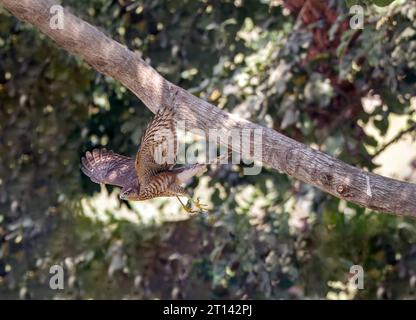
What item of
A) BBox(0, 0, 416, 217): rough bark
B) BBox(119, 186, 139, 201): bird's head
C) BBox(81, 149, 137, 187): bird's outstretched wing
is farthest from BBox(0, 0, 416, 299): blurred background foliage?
BBox(119, 186, 139, 201): bird's head

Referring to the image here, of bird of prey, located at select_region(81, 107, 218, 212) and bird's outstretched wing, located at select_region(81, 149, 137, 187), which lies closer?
bird of prey, located at select_region(81, 107, 218, 212)

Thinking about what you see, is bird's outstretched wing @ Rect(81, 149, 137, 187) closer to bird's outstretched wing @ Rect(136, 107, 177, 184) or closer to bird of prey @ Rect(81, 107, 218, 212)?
bird of prey @ Rect(81, 107, 218, 212)

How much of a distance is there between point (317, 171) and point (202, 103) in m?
0.39

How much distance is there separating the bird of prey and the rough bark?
0.33 ft

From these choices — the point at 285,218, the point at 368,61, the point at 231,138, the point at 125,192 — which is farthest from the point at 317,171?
the point at 285,218

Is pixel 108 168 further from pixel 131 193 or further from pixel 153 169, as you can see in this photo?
pixel 153 169

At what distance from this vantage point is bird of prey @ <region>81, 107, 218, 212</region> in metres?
2.51

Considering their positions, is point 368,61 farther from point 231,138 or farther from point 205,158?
point 231,138

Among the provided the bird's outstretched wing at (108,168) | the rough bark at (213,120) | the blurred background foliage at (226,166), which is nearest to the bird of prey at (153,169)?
the bird's outstretched wing at (108,168)

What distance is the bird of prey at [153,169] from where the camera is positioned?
2.51 metres

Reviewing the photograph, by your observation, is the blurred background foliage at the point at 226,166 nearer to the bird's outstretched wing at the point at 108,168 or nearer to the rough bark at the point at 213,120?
the bird's outstretched wing at the point at 108,168

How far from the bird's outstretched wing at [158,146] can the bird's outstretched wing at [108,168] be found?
132mm

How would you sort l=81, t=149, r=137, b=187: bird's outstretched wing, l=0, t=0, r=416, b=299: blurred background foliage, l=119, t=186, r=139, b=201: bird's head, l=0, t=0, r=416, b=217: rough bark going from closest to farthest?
l=0, t=0, r=416, b=217: rough bark, l=119, t=186, r=139, b=201: bird's head, l=81, t=149, r=137, b=187: bird's outstretched wing, l=0, t=0, r=416, b=299: blurred background foliage

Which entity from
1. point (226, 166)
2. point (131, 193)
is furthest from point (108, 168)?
point (226, 166)
